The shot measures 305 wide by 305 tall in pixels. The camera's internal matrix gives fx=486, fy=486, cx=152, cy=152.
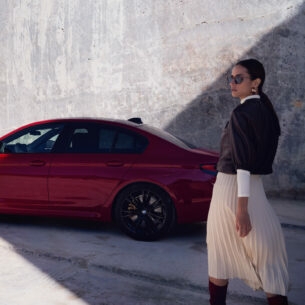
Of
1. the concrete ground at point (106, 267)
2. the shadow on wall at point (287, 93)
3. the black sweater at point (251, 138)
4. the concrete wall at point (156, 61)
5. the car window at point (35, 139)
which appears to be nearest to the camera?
the black sweater at point (251, 138)

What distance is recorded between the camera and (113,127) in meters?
5.88

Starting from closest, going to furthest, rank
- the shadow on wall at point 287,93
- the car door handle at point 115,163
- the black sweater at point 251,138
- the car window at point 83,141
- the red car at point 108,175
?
the black sweater at point 251,138 < the red car at point 108,175 < the car door handle at point 115,163 < the car window at point 83,141 < the shadow on wall at point 287,93

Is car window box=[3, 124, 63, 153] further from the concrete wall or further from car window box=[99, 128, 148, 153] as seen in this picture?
the concrete wall

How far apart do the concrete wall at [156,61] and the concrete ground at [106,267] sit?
9.92 ft

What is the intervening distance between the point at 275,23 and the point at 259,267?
648 cm

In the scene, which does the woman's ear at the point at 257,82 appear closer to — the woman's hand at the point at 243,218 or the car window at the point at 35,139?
the woman's hand at the point at 243,218

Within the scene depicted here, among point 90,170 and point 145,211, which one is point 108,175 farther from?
point 145,211

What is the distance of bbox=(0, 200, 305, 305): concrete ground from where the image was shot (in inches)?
156

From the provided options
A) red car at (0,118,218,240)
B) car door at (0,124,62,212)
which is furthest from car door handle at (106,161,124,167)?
car door at (0,124,62,212)

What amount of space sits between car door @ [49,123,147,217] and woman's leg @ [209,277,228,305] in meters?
2.69

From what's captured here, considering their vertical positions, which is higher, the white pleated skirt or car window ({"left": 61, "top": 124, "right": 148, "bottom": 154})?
car window ({"left": 61, "top": 124, "right": 148, "bottom": 154})

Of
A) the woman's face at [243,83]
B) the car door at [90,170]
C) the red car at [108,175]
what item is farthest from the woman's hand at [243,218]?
the car door at [90,170]

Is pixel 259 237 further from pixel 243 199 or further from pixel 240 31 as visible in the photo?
pixel 240 31

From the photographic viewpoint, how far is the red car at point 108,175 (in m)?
5.52
